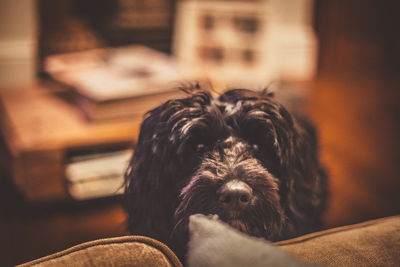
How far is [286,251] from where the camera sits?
63cm

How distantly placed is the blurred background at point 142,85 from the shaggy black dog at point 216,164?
0.62 feet

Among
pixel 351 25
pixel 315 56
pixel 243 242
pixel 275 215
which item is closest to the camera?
pixel 243 242

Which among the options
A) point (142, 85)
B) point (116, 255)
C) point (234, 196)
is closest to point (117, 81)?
point (142, 85)

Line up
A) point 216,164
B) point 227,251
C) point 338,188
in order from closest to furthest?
point 227,251
point 216,164
point 338,188

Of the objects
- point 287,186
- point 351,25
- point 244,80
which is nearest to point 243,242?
point 287,186

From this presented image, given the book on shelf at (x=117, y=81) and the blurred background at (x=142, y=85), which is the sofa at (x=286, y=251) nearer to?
the blurred background at (x=142, y=85)

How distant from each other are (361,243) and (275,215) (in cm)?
38

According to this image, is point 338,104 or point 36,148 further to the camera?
point 338,104

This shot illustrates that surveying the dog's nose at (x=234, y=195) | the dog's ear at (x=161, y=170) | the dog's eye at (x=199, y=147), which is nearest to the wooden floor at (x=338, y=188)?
the dog's ear at (x=161, y=170)

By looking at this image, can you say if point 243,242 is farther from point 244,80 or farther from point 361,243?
point 244,80

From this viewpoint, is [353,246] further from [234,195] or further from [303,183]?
[303,183]

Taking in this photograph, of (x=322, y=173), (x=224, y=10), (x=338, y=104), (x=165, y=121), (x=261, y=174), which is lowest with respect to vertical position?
(x=338, y=104)

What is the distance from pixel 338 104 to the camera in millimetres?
3635

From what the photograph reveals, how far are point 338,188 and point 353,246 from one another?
6.10ft
